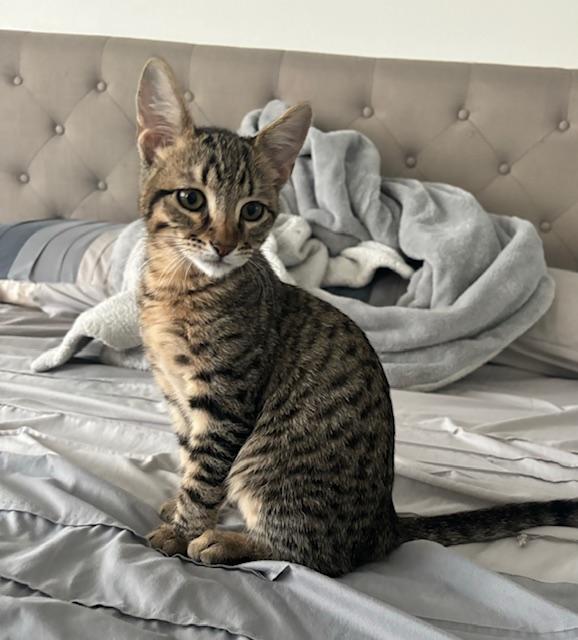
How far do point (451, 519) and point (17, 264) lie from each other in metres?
1.40

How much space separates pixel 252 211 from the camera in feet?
3.24

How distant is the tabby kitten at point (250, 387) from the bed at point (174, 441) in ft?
0.17

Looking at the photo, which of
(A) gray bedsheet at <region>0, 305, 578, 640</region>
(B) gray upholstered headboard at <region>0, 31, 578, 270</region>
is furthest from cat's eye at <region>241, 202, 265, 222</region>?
(B) gray upholstered headboard at <region>0, 31, 578, 270</region>

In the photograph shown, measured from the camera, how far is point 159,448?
3.95ft

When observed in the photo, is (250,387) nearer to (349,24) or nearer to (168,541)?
(168,541)

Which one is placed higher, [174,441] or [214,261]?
[214,261]

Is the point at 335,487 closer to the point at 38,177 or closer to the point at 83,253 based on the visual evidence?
the point at 83,253

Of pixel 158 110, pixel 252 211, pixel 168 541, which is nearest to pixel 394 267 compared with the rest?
pixel 252 211

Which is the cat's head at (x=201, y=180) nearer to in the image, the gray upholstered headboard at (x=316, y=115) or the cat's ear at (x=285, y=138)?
the cat's ear at (x=285, y=138)

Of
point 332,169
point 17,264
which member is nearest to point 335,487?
point 332,169

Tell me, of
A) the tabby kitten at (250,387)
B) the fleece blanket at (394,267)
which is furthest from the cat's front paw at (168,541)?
the fleece blanket at (394,267)

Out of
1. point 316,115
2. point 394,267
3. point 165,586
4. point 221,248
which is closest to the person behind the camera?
point 165,586

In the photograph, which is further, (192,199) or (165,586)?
(192,199)

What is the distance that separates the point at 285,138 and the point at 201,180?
172 mm
